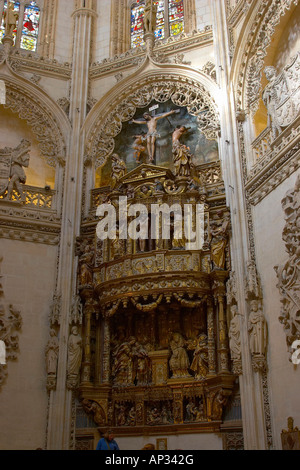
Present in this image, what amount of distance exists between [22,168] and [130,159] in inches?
121

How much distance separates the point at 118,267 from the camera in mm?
13359

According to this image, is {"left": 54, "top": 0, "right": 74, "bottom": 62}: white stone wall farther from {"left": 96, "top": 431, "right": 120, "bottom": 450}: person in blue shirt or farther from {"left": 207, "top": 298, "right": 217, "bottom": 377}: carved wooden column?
{"left": 96, "top": 431, "right": 120, "bottom": 450}: person in blue shirt

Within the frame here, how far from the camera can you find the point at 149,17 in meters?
16.7

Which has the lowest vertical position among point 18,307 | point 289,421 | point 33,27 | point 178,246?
point 289,421

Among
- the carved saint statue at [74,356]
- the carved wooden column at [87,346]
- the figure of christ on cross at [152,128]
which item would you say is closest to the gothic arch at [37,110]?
the figure of christ on cross at [152,128]

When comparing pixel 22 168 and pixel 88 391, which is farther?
pixel 22 168

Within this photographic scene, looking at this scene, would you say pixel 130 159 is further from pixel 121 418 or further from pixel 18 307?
pixel 121 418

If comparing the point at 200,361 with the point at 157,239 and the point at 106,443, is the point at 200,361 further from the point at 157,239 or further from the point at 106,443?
the point at 106,443

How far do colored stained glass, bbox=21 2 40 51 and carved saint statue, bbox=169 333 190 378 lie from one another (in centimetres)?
1060

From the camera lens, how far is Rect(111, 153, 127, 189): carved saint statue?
14.7 meters

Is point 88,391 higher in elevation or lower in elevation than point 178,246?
lower

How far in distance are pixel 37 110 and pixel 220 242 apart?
7.09 metres
